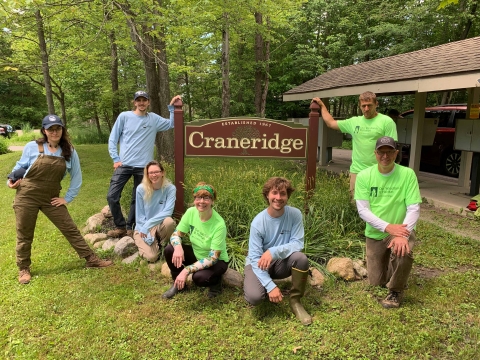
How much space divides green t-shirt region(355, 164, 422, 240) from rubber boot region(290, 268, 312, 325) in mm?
797

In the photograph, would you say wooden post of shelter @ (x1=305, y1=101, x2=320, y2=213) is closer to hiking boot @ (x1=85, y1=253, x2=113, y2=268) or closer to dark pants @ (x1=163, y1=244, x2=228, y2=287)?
dark pants @ (x1=163, y1=244, x2=228, y2=287)

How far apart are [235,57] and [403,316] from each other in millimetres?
17780

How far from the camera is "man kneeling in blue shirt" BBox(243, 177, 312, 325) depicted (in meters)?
2.77

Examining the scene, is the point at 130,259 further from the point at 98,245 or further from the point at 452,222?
the point at 452,222

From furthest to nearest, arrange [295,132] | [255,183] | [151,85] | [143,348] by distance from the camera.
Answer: [151,85] < [255,183] < [295,132] < [143,348]

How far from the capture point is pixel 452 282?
3.36 meters

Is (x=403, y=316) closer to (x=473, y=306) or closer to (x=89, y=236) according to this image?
(x=473, y=306)

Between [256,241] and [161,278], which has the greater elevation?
[256,241]

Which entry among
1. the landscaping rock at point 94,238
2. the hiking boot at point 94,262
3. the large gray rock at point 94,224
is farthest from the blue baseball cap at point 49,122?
the large gray rock at point 94,224

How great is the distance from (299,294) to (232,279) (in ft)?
2.26

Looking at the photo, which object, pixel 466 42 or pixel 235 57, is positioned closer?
pixel 466 42

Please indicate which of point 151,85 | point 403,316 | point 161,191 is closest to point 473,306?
point 403,316

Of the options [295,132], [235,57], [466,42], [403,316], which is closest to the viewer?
[403,316]

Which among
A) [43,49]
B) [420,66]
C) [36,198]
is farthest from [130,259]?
[43,49]
